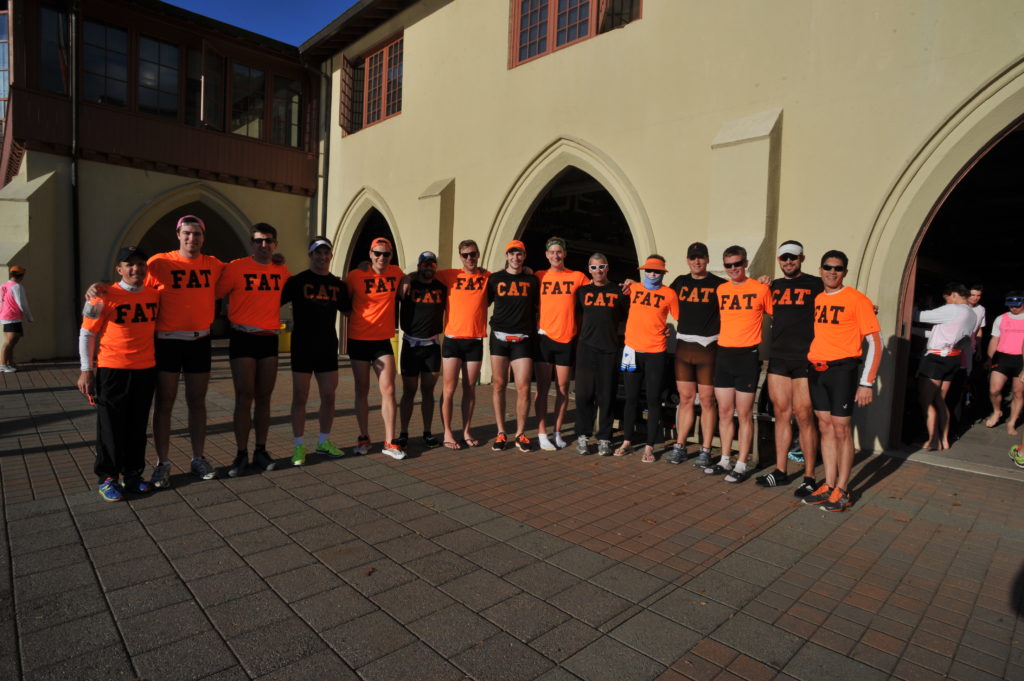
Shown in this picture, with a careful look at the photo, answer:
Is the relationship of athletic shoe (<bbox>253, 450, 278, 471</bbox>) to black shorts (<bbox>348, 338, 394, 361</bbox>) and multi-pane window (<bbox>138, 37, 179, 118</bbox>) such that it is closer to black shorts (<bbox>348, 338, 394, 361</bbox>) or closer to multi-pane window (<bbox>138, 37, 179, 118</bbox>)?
black shorts (<bbox>348, 338, 394, 361</bbox>)

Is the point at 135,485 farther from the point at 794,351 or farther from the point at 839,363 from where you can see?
the point at 839,363

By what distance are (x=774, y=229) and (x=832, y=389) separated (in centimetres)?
280

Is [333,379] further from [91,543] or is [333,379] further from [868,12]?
[868,12]


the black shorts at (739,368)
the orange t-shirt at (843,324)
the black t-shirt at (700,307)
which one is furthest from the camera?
the black t-shirt at (700,307)

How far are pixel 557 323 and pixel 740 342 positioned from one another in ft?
5.60

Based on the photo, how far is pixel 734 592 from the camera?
3.10m

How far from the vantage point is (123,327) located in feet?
13.4

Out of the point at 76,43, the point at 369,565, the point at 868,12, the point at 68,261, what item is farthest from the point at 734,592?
the point at 76,43

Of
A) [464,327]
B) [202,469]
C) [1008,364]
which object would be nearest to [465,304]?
[464,327]

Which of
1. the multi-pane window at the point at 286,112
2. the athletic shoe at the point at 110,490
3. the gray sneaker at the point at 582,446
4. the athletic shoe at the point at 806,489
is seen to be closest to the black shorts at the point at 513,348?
the gray sneaker at the point at 582,446

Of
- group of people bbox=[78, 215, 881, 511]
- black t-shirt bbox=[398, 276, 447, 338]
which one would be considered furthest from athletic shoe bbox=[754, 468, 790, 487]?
black t-shirt bbox=[398, 276, 447, 338]

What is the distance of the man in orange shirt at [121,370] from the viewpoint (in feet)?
13.2

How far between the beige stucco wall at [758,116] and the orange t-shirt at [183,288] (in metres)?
5.25

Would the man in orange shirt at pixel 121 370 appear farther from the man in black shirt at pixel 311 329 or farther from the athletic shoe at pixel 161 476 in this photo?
the man in black shirt at pixel 311 329
